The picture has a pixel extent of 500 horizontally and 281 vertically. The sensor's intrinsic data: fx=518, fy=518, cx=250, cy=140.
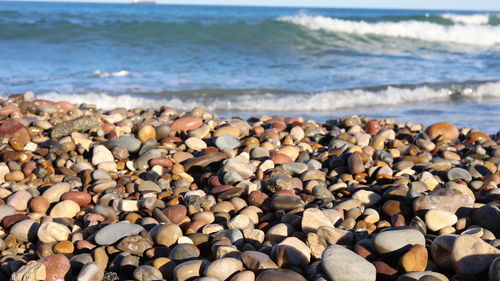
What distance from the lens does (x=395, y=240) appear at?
200 cm

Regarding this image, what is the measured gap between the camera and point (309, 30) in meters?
17.1

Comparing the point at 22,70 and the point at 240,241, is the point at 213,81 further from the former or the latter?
the point at 240,241

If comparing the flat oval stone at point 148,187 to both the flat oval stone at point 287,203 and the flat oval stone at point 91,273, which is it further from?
the flat oval stone at point 91,273

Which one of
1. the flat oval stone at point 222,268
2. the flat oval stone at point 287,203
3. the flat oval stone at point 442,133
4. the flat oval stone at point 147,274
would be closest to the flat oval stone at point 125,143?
the flat oval stone at point 287,203

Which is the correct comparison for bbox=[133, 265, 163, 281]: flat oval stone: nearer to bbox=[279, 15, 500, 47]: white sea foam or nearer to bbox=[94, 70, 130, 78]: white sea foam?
bbox=[94, 70, 130, 78]: white sea foam

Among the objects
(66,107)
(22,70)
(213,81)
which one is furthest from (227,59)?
(66,107)

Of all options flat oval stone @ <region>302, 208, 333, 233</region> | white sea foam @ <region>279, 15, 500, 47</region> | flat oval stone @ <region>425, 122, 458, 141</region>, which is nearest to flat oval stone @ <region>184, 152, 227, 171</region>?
flat oval stone @ <region>302, 208, 333, 233</region>

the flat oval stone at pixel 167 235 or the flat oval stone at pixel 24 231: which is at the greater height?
the flat oval stone at pixel 167 235

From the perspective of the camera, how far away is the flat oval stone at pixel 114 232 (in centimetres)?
224

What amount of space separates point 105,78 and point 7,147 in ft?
16.9

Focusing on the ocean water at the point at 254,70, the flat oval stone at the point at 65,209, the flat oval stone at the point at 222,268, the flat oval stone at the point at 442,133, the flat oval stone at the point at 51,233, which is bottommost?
the ocean water at the point at 254,70

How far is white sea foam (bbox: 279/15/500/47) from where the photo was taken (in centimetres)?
1824

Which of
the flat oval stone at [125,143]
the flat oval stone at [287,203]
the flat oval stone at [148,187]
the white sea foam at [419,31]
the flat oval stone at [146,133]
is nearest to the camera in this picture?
the flat oval stone at [287,203]

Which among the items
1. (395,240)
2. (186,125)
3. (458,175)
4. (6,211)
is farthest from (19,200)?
(458,175)
